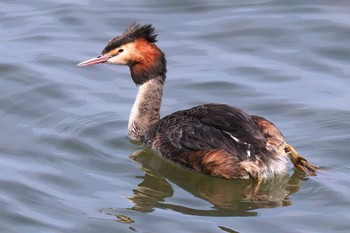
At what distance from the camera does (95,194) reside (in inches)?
337

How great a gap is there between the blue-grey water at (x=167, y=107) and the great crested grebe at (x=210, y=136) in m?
0.13

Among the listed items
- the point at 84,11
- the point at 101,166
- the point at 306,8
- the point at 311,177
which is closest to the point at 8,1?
the point at 84,11

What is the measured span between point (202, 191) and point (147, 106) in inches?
57.1

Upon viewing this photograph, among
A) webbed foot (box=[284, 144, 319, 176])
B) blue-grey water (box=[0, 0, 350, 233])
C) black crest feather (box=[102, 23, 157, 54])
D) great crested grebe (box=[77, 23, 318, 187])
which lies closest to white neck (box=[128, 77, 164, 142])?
great crested grebe (box=[77, 23, 318, 187])

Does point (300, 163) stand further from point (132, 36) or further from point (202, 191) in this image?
point (132, 36)

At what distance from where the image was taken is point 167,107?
34.3ft

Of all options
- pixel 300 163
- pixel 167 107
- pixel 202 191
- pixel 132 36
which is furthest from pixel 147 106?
pixel 300 163

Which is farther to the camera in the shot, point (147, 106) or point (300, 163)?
point (147, 106)

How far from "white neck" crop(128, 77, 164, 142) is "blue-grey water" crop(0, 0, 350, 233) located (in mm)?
180

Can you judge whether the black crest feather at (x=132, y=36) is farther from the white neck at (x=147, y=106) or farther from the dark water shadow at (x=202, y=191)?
the dark water shadow at (x=202, y=191)

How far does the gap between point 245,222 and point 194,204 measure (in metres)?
0.55

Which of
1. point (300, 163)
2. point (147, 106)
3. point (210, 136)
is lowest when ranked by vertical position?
point (300, 163)

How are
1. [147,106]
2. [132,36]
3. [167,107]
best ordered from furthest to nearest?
[167,107] < [147,106] < [132,36]

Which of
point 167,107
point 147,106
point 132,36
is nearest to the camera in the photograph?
point 132,36
